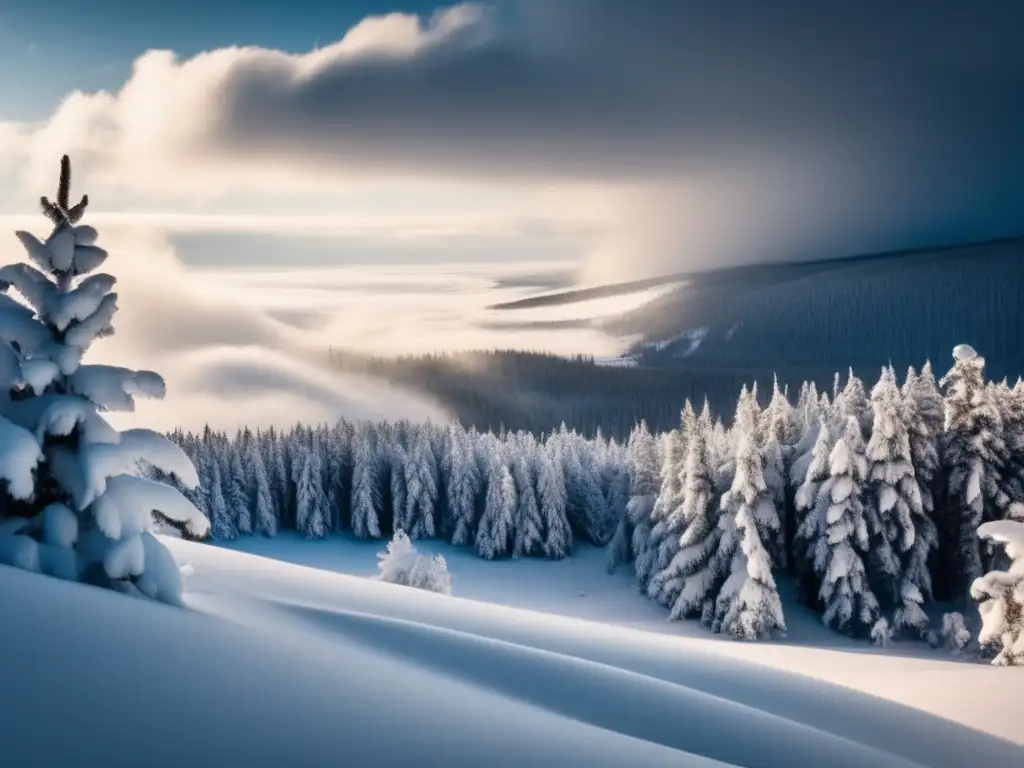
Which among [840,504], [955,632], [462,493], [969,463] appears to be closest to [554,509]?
[462,493]

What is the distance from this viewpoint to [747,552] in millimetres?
43250

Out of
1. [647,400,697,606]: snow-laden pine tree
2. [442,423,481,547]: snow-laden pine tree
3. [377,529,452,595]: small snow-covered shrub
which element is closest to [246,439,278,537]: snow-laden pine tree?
[442,423,481,547]: snow-laden pine tree

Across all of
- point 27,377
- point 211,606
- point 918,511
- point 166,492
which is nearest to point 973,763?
point 211,606

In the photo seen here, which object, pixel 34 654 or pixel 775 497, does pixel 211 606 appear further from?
pixel 775 497

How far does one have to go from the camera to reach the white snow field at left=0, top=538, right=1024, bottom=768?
21.8ft

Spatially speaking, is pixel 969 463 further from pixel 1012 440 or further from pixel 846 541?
pixel 846 541

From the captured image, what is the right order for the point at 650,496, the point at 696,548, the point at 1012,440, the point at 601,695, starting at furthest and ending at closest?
1. the point at 650,496
2. the point at 696,548
3. the point at 1012,440
4. the point at 601,695

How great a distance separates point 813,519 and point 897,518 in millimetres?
3949

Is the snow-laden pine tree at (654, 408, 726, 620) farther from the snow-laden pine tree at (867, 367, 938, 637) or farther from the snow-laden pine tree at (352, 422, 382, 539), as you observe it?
the snow-laden pine tree at (352, 422, 382, 539)

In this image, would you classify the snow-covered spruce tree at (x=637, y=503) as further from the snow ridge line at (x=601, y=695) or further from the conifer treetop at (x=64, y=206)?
the conifer treetop at (x=64, y=206)

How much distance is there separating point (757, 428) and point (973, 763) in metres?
42.5

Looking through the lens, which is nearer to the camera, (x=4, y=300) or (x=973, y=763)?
(x=4, y=300)

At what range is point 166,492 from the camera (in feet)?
33.6

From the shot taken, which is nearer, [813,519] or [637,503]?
[813,519]
